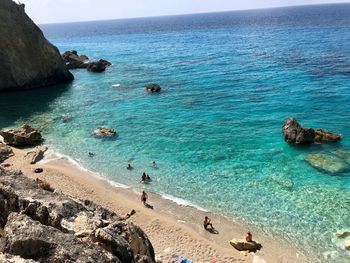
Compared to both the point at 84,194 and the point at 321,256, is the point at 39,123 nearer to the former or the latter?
the point at 84,194

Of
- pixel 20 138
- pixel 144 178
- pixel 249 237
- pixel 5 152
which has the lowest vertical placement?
pixel 144 178

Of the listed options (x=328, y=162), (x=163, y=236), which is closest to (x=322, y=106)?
(x=328, y=162)

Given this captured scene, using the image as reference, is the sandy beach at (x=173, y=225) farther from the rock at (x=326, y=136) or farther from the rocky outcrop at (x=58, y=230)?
the rock at (x=326, y=136)

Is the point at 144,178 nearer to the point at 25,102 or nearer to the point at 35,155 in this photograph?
the point at 35,155

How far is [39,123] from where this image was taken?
53.3m

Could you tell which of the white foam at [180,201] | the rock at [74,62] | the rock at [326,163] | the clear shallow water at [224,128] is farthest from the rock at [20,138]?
the rock at [74,62]

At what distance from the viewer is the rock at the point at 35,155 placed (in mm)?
39972

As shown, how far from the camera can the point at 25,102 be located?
63625 millimetres

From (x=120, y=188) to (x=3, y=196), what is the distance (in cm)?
1868

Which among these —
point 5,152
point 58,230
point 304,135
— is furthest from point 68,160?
point 58,230

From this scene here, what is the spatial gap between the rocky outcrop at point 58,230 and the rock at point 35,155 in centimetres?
2196

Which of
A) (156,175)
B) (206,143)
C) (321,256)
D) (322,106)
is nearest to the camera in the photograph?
(321,256)

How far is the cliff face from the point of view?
222ft

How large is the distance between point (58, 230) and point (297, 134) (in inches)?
1292
